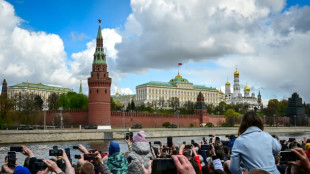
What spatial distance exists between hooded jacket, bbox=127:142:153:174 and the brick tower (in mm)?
52214

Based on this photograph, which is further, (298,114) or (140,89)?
(140,89)

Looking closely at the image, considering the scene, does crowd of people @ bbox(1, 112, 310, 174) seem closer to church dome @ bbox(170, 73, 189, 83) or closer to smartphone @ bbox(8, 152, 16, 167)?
smartphone @ bbox(8, 152, 16, 167)

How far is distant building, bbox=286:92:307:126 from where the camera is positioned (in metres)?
97.8

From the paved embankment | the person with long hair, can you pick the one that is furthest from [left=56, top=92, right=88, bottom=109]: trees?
the person with long hair

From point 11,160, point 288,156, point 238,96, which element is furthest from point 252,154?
point 238,96

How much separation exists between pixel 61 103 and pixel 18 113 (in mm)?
19750

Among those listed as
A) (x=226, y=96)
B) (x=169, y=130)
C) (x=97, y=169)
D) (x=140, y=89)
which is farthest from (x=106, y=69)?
(x=226, y=96)

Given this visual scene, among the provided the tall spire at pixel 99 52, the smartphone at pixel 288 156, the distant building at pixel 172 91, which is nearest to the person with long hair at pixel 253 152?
the smartphone at pixel 288 156

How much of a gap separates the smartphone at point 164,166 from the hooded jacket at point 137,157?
2.52 metres

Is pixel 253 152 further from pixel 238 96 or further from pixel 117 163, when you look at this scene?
pixel 238 96

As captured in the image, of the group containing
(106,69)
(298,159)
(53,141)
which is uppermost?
(106,69)

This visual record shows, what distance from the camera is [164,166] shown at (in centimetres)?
318

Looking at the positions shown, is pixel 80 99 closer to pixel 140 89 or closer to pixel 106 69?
pixel 106 69

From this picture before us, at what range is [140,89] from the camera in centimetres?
12962
